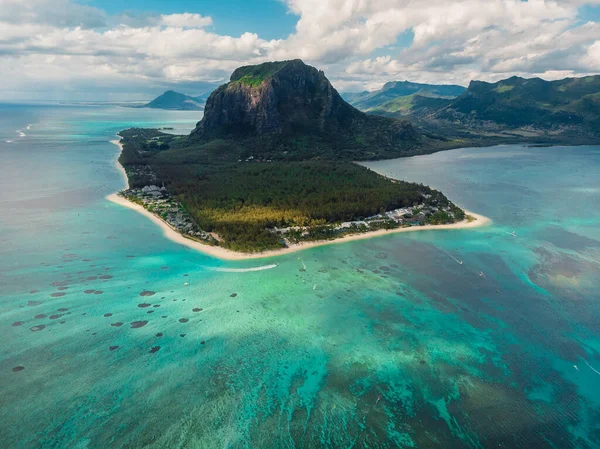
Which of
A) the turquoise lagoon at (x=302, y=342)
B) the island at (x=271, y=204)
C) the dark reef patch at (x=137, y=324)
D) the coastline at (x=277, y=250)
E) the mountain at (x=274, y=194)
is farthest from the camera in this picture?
the mountain at (x=274, y=194)

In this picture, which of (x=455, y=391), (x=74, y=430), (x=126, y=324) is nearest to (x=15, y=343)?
(x=126, y=324)

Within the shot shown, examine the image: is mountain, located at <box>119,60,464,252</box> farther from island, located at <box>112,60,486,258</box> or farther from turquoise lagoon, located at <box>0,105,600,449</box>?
turquoise lagoon, located at <box>0,105,600,449</box>

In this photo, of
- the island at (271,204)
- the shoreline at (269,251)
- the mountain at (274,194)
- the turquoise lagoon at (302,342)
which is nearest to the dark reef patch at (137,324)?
the turquoise lagoon at (302,342)

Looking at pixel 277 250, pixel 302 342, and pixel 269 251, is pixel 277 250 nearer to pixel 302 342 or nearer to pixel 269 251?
pixel 269 251

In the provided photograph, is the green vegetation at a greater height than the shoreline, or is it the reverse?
the green vegetation

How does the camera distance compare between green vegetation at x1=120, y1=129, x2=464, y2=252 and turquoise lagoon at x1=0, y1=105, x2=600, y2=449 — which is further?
green vegetation at x1=120, y1=129, x2=464, y2=252

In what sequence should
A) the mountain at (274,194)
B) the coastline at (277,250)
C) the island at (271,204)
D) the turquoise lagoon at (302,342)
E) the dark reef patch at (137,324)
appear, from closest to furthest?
the turquoise lagoon at (302,342) → the dark reef patch at (137,324) → the coastline at (277,250) → the island at (271,204) → the mountain at (274,194)

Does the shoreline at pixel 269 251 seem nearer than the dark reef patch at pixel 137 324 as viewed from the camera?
No

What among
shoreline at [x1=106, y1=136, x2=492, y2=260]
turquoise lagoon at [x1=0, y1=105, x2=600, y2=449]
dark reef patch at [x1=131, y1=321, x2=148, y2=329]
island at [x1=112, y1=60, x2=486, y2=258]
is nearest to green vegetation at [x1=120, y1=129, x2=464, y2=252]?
island at [x1=112, y1=60, x2=486, y2=258]

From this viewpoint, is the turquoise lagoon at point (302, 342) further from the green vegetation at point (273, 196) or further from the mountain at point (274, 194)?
the green vegetation at point (273, 196)
